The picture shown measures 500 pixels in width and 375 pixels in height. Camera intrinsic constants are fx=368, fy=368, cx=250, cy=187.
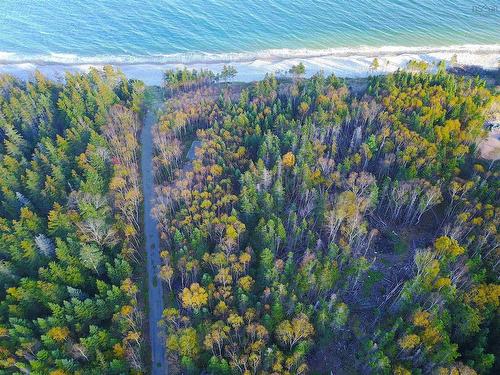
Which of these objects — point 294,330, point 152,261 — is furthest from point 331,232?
point 152,261

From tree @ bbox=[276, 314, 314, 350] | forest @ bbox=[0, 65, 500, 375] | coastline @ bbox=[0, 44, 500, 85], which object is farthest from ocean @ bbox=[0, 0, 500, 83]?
tree @ bbox=[276, 314, 314, 350]

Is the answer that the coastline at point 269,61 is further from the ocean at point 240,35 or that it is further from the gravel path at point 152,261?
the gravel path at point 152,261

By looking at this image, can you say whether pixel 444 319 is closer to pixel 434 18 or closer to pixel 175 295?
pixel 175 295

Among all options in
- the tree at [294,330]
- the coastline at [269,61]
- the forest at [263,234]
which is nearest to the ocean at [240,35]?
the coastline at [269,61]

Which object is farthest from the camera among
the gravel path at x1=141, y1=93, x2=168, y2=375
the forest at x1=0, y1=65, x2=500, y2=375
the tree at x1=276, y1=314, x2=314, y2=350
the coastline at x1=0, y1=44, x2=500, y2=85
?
the coastline at x1=0, y1=44, x2=500, y2=85

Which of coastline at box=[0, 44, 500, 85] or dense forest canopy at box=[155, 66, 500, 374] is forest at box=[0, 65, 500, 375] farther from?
coastline at box=[0, 44, 500, 85]

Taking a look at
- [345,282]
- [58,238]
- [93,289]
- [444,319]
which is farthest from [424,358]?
[58,238]
